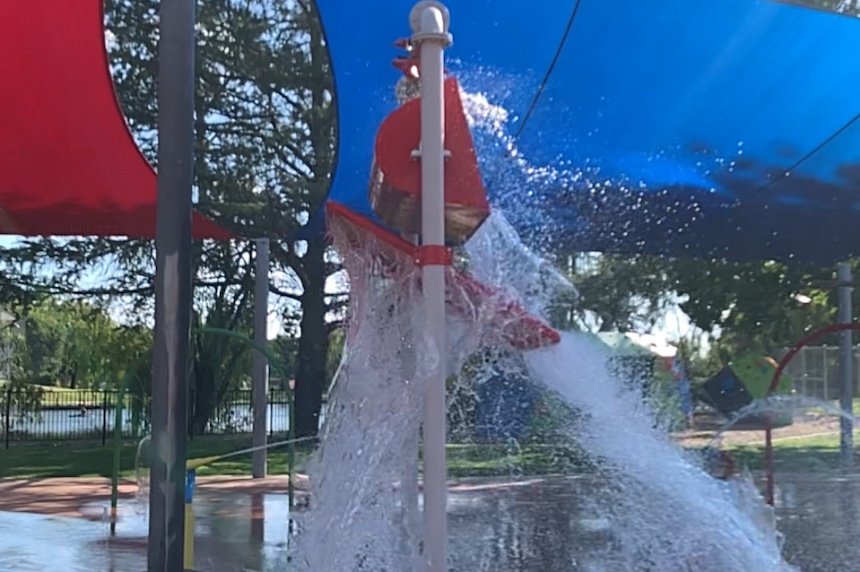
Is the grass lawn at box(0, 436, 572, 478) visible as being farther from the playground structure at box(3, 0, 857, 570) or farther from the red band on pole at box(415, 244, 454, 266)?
the red band on pole at box(415, 244, 454, 266)

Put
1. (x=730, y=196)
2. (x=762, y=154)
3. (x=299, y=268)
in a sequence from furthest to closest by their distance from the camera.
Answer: (x=299, y=268) < (x=730, y=196) < (x=762, y=154)

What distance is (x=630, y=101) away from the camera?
6.66 metres

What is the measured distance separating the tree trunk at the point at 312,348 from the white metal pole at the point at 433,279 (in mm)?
9683

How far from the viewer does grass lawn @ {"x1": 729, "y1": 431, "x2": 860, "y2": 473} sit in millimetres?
11648

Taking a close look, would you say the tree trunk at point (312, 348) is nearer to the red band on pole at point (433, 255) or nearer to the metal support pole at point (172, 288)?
the metal support pole at point (172, 288)

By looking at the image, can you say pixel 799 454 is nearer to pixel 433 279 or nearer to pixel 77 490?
pixel 77 490

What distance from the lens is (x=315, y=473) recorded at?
12.6 feet

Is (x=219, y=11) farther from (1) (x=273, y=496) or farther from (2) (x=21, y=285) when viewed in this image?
(2) (x=21, y=285)

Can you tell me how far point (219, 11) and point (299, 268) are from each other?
17.5ft

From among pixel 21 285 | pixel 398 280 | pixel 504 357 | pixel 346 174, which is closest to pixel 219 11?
pixel 346 174

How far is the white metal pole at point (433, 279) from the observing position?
262 cm

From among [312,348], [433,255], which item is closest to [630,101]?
[433,255]

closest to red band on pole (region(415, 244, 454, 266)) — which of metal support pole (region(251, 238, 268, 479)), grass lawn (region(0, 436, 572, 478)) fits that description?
grass lawn (region(0, 436, 572, 478))

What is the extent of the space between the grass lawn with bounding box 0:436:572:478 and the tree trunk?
73 centimetres
